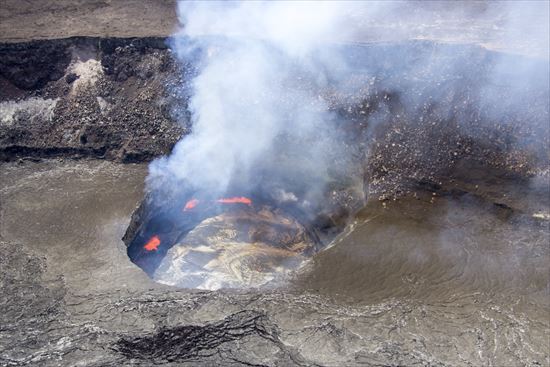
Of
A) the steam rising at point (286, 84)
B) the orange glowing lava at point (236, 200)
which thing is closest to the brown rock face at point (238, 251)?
the orange glowing lava at point (236, 200)

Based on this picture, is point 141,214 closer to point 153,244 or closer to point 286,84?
point 153,244

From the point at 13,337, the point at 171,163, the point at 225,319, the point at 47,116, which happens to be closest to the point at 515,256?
the point at 225,319

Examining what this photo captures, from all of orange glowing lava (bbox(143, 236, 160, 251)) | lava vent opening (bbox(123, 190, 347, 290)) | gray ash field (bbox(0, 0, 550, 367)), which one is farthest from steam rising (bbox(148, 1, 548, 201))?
orange glowing lava (bbox(143, 236, 160, 251))

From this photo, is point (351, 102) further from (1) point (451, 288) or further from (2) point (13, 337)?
(2) point (13, 337)

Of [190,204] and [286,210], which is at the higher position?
[190,204]

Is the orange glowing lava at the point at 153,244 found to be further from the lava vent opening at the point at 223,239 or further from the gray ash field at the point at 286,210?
the gray ash field at the point at 286,210

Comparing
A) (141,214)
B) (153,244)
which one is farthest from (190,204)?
(153,244)

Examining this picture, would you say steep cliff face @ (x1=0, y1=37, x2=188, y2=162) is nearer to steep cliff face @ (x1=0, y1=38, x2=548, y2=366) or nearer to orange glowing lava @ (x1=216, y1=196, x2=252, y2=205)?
steep cliff face @ (x1=0, y1=38, x2=548, y2=366)
